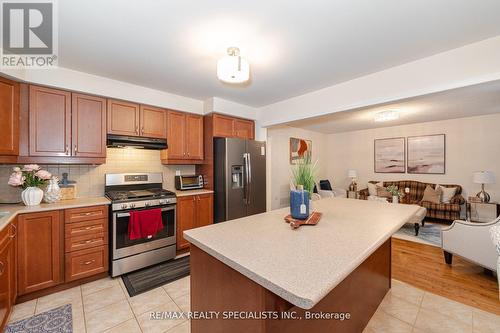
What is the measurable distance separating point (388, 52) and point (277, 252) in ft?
7.37

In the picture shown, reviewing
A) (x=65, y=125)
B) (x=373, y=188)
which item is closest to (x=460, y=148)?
(x=373, y=188)

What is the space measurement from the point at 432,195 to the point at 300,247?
5.57 metres

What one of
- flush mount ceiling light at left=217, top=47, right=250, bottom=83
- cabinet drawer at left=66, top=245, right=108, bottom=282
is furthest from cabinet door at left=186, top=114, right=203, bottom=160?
flush mount ceiling light at left=217, top=47, right=250, bottom=83

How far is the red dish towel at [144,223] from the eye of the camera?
8.48 ft

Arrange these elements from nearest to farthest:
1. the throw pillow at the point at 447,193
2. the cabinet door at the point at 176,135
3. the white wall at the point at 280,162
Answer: the cabinet door at the point at 176,135 → the throw pillow at the point at 447,193 → the white wall at the point at 280,162

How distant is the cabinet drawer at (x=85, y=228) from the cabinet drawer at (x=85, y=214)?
0.15 feet

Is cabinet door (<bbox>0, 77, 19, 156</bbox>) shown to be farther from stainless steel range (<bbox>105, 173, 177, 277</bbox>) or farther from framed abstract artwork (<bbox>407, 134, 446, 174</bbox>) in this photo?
framed abstract artwork (<bbox>407, 134, 446, 174</bbox>)

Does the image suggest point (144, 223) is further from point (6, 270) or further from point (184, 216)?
point (6, 270)

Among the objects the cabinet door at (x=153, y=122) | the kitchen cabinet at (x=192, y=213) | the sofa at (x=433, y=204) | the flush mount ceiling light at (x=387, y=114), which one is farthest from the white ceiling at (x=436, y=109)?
the cabinet door at (x=153, y=122)

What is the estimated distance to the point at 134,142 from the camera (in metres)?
2.92

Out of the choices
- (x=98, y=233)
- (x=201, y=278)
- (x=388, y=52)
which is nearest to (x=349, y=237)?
(x=201, y=278)

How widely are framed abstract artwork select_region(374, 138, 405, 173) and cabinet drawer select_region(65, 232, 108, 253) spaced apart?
21.9 ft

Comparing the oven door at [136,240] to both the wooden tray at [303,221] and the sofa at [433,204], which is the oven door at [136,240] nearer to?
the wooden tray at [303,221]

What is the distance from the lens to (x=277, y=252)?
1.06 m
